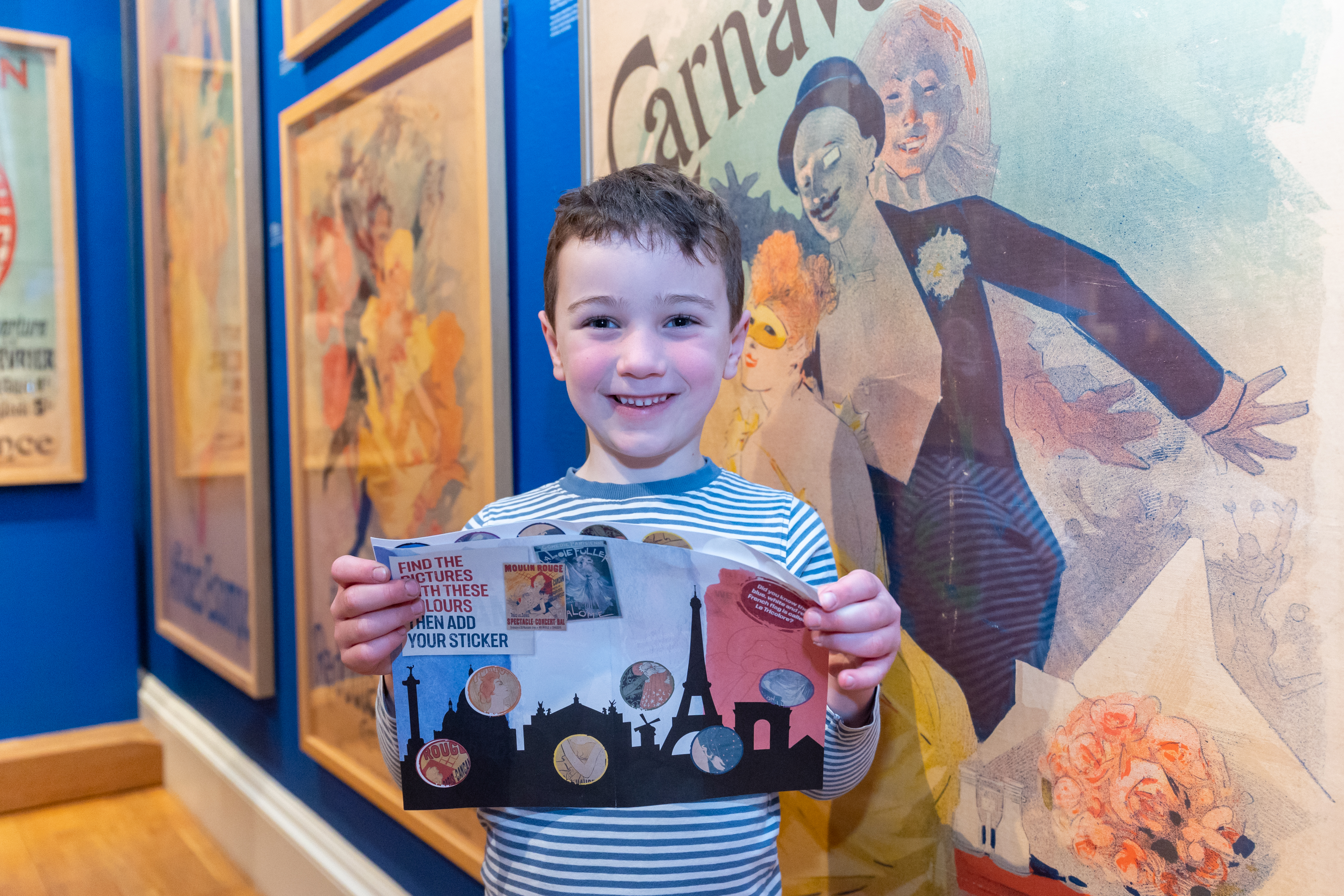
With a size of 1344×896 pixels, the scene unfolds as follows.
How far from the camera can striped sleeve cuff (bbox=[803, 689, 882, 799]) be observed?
27.6 inches

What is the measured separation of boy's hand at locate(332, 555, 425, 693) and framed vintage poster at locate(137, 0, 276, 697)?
1365mm

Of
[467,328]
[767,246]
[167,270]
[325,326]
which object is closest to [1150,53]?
[767,246]

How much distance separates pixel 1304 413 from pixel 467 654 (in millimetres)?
573

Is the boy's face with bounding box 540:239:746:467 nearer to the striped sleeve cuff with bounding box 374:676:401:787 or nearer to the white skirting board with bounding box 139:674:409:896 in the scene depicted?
→ the striped sleeve cuff with bounding box 374:676:401:787

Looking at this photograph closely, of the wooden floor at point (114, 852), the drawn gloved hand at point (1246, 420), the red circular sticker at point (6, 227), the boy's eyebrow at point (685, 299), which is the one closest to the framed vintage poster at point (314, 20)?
the boy's eyebrow at point (685, 299)

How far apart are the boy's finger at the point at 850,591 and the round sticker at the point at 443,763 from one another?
288 millimetres

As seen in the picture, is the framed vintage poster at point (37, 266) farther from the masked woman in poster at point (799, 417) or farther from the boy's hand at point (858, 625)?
the boy's hand at point (858, 625)

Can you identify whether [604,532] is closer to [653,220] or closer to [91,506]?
[653,220]

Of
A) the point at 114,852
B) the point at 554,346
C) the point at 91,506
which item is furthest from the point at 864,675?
the point at 91,506

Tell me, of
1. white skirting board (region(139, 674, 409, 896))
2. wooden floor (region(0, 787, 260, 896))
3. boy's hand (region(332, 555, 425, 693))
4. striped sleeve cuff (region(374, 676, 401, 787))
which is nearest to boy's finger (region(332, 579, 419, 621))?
boy's hand (region(332, 555, 425, 693))

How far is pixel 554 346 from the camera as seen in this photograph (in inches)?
31.4

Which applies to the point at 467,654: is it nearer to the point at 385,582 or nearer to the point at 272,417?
→ the point at 385,582

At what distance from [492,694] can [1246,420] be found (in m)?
0.54

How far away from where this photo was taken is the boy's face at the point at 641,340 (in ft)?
2.36
